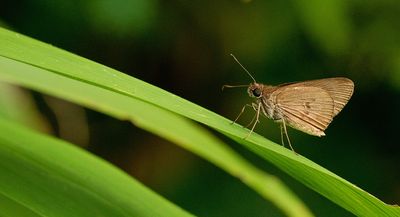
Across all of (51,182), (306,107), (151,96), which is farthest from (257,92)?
(51,182)

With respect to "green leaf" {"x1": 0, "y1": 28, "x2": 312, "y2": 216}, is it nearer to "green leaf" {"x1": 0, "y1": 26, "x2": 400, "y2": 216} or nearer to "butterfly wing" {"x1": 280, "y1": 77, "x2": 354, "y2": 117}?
"green leaf" {"x1": 0, "y1": 26, "x2": 400, "y2": 216}

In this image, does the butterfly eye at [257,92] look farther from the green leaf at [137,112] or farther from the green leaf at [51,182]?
the green leaf at [51,182]

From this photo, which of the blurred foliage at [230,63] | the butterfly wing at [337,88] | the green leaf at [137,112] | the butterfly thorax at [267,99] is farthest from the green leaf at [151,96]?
the blurred foliage at [230,63]

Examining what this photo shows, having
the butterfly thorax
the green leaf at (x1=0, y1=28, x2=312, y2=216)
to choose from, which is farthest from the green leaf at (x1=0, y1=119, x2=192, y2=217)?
the butterfly thorax

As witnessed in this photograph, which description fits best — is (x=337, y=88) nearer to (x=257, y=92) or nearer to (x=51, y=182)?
(x=257, y=92)

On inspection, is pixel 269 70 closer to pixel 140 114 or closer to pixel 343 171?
pixel 343 171

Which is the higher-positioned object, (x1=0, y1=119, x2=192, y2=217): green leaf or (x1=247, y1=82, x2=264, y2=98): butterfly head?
(x1=0, y1=119, x2=192, y2=217): green leaf
